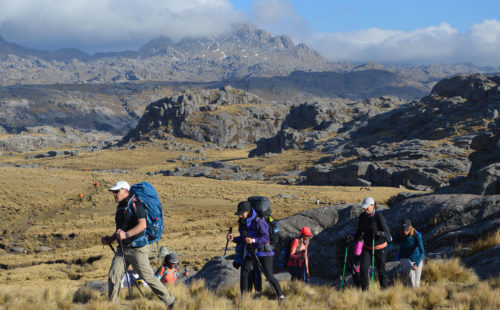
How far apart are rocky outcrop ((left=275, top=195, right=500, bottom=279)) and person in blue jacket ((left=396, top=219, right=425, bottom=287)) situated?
5.43ft

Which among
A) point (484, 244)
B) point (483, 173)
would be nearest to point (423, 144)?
point (483, 173)

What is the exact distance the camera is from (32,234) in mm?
29188

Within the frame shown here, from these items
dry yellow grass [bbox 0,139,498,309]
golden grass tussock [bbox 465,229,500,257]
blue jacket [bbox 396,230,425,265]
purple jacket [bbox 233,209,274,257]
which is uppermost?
purple jacket [bbox 233,209,274,257]

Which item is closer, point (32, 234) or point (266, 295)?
point (266, 295)

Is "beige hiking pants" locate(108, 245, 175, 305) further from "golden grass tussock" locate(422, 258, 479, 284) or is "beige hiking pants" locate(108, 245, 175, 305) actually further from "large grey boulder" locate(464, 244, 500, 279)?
"large grey boulder" locate(464, 244, 500, 279)

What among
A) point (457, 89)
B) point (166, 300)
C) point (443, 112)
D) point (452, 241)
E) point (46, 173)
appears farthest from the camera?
point (457, 89)

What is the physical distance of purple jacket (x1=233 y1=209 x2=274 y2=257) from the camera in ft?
26.3

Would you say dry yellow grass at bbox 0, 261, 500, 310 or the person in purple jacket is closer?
dry yellow grass at bbox 0, 261, 500, 310

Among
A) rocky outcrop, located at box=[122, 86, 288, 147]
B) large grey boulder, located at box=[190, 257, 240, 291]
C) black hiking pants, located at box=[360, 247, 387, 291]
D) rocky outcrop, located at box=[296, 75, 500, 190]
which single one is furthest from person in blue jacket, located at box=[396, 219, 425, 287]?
rocky outcrop, located at box=[122, 86, 288, 147]

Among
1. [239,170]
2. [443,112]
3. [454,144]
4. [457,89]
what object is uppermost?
[457,89]

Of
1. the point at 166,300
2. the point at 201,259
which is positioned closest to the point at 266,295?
the point at 166,300

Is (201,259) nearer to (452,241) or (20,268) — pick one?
(20,268)

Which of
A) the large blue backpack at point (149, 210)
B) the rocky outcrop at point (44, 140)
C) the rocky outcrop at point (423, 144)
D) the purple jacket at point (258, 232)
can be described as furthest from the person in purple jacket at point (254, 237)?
the rocky outcrop at point (44, 140)

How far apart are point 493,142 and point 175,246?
2729 centimetres
